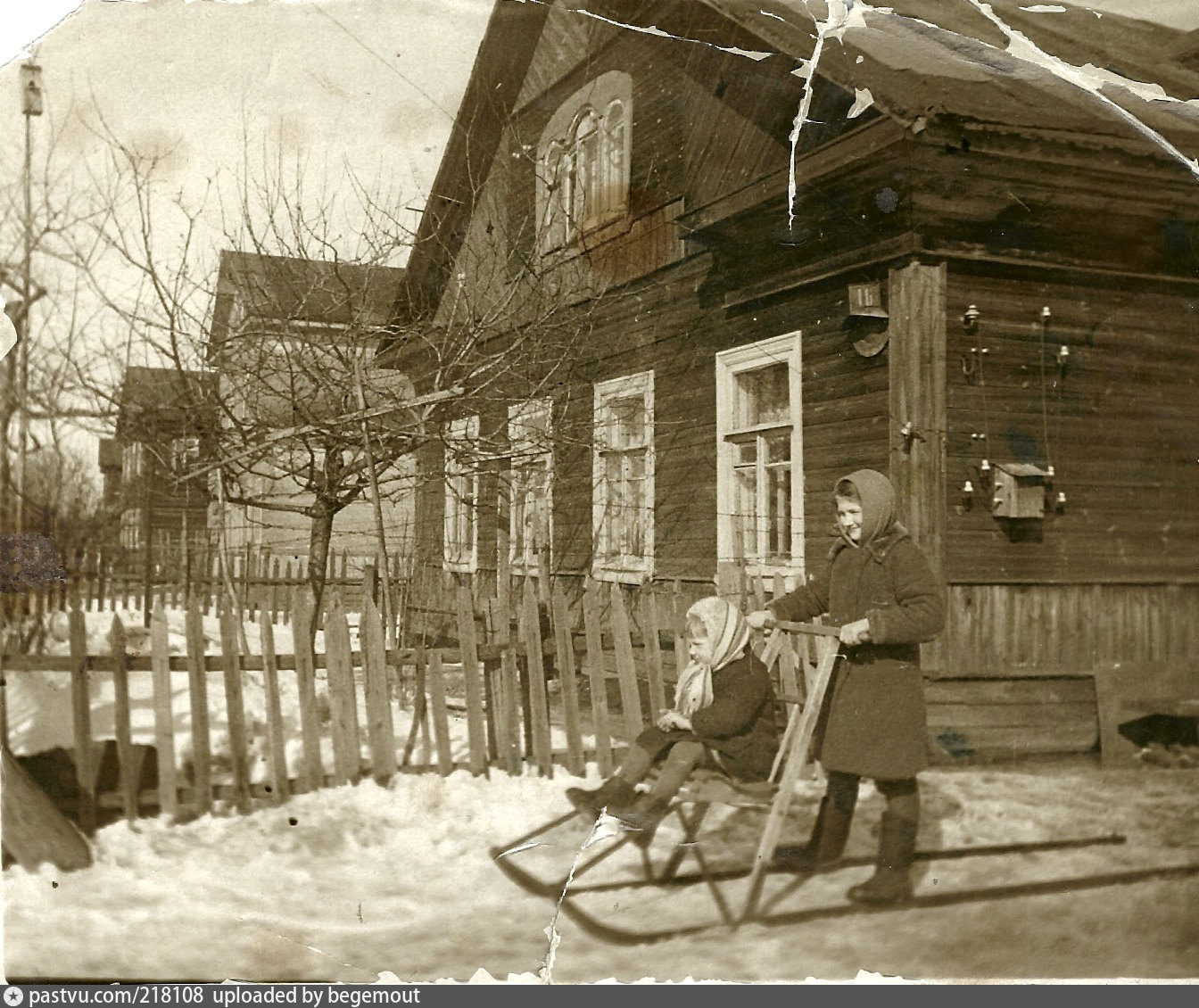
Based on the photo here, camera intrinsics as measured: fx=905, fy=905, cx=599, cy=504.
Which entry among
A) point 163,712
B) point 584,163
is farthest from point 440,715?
point 584,163

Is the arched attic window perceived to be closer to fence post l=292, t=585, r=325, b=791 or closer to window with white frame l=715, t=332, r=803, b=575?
window with white frame l=715, t=332, r=803, b=575

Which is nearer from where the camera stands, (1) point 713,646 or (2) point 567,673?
(1) point 713,646

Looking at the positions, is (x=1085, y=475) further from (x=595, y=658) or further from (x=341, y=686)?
Answer: (x=341, y=686)

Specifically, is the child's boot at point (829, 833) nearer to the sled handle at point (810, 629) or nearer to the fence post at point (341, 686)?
the sled handle at point (810, 629)

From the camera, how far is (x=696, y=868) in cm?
325

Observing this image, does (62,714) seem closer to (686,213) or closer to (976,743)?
(686,213)

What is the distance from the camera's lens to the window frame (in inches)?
149

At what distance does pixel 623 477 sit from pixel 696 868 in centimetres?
155

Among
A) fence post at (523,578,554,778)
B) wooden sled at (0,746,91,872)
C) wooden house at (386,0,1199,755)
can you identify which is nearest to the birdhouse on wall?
wooden house at (386,0,1199,755)

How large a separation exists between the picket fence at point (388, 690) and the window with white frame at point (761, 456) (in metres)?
0.38

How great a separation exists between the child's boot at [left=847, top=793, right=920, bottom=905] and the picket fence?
56 centimetres

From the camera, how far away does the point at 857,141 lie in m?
3.41

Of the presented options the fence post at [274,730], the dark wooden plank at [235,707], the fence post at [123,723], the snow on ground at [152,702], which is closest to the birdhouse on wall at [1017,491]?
the snow on ground at [152,702]

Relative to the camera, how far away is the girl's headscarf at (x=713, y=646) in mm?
3312
